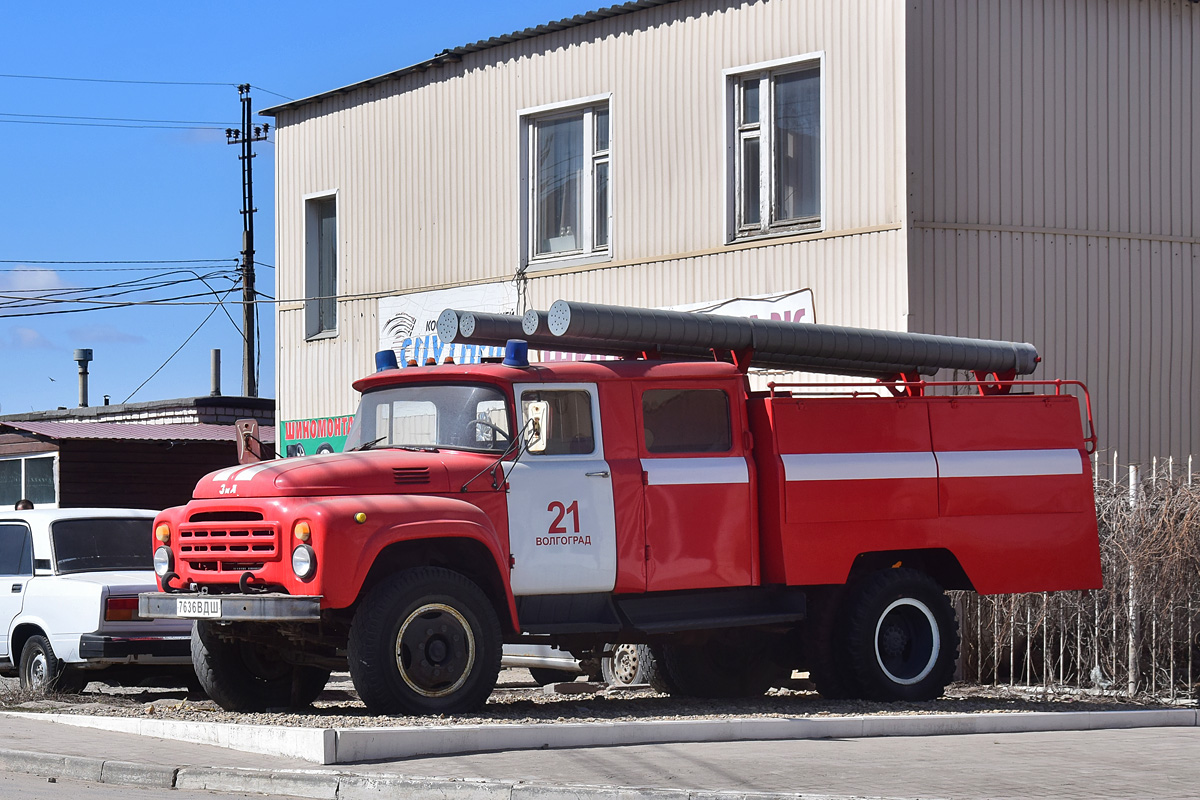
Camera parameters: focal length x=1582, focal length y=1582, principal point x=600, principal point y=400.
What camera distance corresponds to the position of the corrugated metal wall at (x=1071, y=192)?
621 inches

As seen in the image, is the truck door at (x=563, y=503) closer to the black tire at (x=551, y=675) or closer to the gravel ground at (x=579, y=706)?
the gravel ground at (x=579, y=706)

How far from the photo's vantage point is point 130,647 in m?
12.5

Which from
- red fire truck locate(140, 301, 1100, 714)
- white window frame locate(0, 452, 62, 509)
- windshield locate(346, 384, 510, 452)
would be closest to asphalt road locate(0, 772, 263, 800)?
red fire truck locate(140, 301, 1100, 714)

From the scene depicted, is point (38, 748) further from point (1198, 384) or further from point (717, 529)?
point (1198, 384)

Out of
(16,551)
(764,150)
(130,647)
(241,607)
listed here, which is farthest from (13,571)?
(764,150)

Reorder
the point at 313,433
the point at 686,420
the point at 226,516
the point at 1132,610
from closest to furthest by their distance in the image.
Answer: the point at 226,516 → the point at 686,420 → the point at 1132,610 → the point at 313,433

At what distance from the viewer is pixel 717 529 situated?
1129cm

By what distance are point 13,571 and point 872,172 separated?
8.97 meters

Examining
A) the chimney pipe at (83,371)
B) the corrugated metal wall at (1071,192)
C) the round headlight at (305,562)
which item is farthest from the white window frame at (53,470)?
the chimney pipe at (83,371)

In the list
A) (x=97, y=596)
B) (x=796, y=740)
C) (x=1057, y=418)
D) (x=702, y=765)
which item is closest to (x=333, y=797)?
(x=702, y=765)

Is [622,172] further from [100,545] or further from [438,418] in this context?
[438,418]

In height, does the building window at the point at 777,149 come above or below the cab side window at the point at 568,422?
above

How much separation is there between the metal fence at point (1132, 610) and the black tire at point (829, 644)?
2.45 meters

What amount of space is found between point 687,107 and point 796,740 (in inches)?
373
